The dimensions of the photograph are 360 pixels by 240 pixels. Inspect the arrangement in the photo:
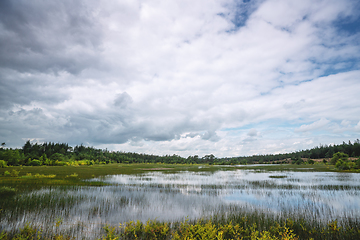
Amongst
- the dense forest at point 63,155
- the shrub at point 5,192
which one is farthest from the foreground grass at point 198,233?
the dense forest at point 63,155

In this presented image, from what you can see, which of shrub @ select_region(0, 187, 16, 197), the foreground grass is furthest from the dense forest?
the foreground grass

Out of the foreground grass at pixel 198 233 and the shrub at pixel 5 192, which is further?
the shrub at pixel 5 192

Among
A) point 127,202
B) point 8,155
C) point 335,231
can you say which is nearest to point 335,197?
point 335,231

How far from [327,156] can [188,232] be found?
540ft

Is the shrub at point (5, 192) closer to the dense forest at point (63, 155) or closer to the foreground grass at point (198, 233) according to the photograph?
the foreground grass at point (198, 233)

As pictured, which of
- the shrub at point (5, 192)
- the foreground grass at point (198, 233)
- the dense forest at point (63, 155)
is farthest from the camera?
the dense forest at point (63, 155)

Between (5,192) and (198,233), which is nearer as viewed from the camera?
(198,233)

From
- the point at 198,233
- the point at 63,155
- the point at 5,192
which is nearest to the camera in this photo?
the point at 198,233

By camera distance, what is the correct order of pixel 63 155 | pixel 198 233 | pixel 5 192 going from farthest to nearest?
pixel 63 155 < pixel 5 192 < pixel 198 233

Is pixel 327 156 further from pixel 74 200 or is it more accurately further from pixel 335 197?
pixel 74 200

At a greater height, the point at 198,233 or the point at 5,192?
the point at 5,192

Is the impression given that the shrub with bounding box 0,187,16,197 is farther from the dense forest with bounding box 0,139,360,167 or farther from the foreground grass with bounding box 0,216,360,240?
the dense forest with bounding box 0,139,360,167

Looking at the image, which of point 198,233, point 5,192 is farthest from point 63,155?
point 198,233

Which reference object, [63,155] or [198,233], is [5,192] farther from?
[63,155]
